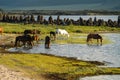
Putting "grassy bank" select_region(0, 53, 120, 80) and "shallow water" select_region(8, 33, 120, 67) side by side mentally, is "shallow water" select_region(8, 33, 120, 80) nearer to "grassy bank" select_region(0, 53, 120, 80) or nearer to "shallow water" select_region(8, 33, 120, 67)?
"shallow water" select_region(8, 33, 120, 67)

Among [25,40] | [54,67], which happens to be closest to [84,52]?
[25,40]

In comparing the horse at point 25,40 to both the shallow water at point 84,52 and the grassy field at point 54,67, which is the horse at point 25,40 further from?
the grassy field at point 54,67

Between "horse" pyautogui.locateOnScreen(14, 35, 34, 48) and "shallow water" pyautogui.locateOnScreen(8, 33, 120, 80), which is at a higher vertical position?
"horse" pyautogui.locateOnScreen(14, 35, 34, 48)

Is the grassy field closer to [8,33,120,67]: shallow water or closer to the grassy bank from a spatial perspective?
the grassy bank

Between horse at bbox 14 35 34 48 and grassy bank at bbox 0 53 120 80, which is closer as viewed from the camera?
grassy bank at bbox 0 53 120 80

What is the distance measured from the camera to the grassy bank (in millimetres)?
31953

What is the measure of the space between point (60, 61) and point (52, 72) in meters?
6.21

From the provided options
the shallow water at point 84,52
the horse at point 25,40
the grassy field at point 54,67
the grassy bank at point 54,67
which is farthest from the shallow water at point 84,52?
the grassy bank at point 54,67

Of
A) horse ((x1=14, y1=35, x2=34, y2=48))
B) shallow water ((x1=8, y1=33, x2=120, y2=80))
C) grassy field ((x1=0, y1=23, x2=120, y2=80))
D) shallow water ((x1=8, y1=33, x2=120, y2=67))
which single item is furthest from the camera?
horse ((x1=14, y1=35, x2=34, y2=48))

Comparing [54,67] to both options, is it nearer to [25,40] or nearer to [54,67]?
[54,67]

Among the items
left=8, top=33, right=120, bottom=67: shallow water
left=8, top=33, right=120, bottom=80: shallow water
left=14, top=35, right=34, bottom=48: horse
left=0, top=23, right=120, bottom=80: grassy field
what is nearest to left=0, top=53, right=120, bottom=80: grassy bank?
left=0, top=23, right=120, bottom=80: grassy field

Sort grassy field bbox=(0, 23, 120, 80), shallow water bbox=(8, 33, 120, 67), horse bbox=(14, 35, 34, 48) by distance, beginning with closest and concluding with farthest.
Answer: grassy field bbox=(0, 23, 120, 80) < shallow water bbox=(8, 33, 120, 67) < horse bbox=(14, 35, 34, 48)

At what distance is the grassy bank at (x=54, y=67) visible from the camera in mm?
31953

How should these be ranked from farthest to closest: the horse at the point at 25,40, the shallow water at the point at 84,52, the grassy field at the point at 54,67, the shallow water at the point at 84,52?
the horse at the point at 25,40, the shallow water at the point at 84,52, the shallow water at the point at 84,52, the grassy field at the point at 54,67
